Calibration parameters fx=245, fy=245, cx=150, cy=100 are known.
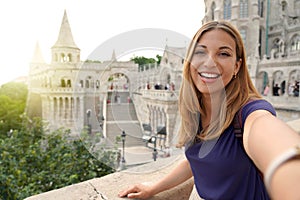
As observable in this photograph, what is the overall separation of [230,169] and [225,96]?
21 cm

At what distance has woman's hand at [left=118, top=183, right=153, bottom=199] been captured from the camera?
1.01 metres

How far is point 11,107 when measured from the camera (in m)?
19.2

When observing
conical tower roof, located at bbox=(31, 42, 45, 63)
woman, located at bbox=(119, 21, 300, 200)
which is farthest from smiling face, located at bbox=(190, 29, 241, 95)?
conical tower roof, located at bbox=(31, 42, 45, 63)

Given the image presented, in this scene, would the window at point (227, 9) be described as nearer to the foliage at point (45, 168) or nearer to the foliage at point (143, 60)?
the foliage at point (45, 168)

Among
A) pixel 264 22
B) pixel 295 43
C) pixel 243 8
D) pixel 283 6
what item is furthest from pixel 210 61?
pixel 283 6

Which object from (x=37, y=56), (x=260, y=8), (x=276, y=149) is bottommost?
(x=276, y=149)

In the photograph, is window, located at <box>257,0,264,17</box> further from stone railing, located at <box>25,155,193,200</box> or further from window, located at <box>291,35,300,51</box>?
stone railing, located at <box>25,155,193,200</box>

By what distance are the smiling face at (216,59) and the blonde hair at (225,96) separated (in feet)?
0.06

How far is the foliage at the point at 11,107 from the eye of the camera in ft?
49.5

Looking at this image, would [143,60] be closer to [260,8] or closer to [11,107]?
[260,8]

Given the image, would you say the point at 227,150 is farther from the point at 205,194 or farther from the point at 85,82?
the point at 85,82

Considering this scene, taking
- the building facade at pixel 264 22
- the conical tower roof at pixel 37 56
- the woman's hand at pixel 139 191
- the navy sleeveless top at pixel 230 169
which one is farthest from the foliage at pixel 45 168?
the conical tower roof at pixel 37 56

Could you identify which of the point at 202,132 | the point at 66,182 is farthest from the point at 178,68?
the point at 66,182

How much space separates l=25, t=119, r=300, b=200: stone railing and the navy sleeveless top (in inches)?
15.5
